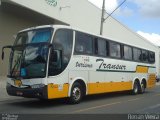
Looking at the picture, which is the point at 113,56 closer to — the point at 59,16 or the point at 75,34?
the point at 75,34

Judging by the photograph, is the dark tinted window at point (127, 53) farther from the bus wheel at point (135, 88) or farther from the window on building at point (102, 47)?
the window on building at point (102, 47)

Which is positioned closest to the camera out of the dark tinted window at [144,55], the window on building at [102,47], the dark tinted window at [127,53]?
the window on building at [102,47]

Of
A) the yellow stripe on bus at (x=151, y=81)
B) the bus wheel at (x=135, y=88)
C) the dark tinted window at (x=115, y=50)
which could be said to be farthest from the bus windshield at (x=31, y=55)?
the yellow stripe on bus at (x=151, y=81)

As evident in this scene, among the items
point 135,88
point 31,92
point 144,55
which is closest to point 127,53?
point 135,88

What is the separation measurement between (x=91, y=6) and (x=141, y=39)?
21685 mm

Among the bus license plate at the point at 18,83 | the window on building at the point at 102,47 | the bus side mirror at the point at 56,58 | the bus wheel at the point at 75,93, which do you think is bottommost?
the bus wheel at the point at 75,93

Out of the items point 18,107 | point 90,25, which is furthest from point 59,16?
point 18,107

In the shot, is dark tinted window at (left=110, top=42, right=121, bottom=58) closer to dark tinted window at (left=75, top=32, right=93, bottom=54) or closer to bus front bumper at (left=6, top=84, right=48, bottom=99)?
dark tinted window at (left=75, top=32, right=93, bottom=54)

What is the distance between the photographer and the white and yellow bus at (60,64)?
46.2 ft

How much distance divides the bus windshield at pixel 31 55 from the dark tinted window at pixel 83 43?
183 cm

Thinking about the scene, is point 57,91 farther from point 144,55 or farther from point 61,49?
point 144,55

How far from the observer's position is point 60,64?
14656 millimetres

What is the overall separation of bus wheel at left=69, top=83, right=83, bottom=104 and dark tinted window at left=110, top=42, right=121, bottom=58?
386 cm

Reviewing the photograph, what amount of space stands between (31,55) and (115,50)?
6.51 meters
